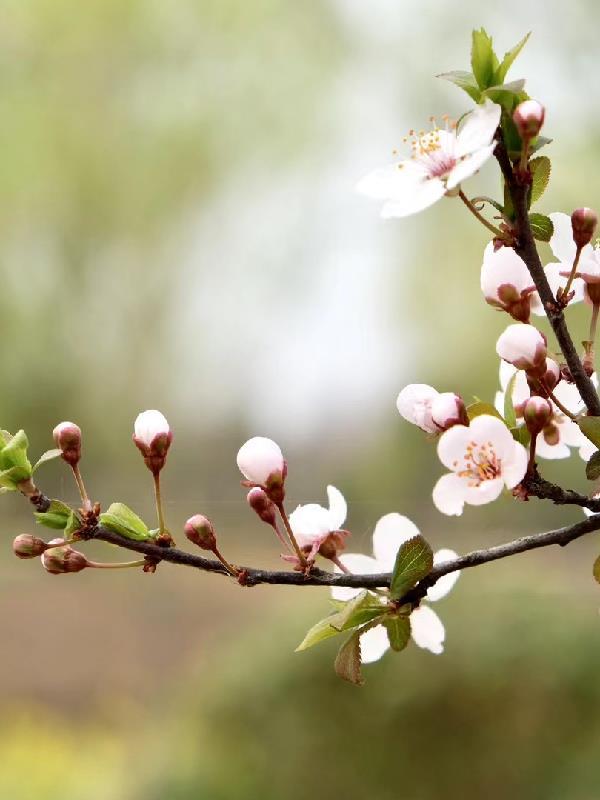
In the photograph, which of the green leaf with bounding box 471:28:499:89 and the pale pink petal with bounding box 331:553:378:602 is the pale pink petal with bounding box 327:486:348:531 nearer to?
the pale pink petal with bounding box 331:553:378:602

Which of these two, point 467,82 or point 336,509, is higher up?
point 467,82

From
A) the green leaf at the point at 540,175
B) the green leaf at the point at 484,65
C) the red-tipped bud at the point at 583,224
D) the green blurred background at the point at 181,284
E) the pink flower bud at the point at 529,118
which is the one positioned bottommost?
the green blurred background at the point at 181,284

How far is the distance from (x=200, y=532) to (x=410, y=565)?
7cm

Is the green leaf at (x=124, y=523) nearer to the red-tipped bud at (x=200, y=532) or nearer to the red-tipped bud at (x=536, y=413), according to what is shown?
the red-tipped bud at (x=200, y=532)

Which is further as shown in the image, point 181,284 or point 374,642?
point 181,284

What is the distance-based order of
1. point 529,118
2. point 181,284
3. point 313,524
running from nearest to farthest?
point 529,118
point 313,524
point 181,284

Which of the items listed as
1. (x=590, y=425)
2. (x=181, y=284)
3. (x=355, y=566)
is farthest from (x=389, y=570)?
(x=181, y=284)

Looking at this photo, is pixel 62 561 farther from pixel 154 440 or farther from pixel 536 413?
pixel 536 413

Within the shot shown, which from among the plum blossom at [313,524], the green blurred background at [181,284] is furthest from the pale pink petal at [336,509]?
the green blurred background at [181,284]

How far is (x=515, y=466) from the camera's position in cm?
30

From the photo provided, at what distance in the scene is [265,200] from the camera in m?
4.00

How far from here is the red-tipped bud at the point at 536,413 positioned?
0.98ft

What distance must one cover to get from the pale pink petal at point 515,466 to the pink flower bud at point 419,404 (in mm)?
29

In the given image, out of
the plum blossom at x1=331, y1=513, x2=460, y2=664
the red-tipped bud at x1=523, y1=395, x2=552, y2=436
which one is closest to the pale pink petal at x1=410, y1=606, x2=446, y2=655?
the plum blossom at x1=331, y1=513, x2=460, y2=664
